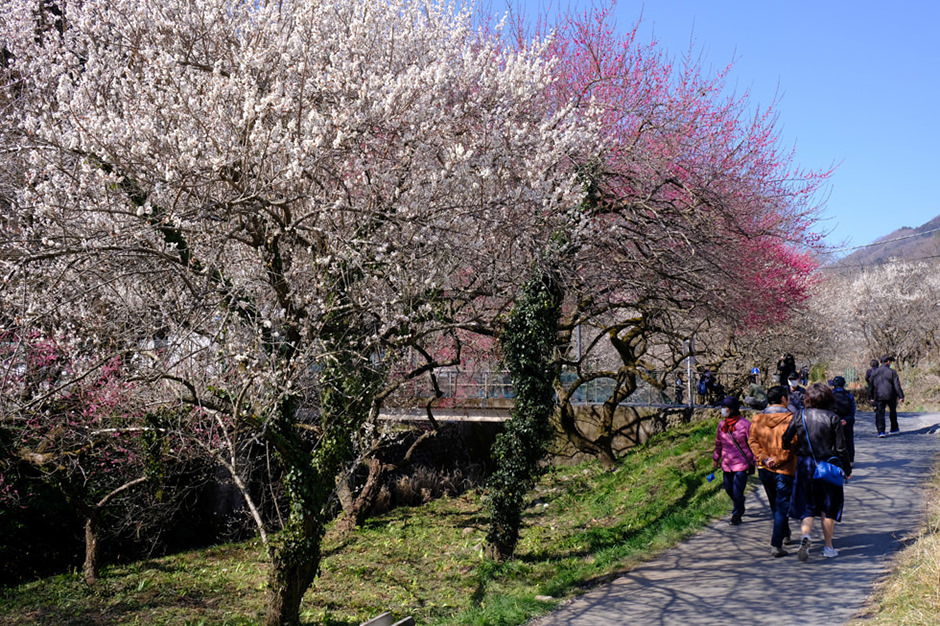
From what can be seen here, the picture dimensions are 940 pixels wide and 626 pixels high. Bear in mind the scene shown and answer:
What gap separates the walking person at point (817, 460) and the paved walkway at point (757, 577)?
35 cm

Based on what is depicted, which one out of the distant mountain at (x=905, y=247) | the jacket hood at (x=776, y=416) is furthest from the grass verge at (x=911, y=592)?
the distant mountain at (x=905, y=247)

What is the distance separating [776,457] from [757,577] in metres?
1.17

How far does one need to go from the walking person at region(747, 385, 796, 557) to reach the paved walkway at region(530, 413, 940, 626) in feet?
1.03

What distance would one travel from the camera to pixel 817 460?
6.62 metres

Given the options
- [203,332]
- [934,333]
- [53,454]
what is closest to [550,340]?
[203,332]

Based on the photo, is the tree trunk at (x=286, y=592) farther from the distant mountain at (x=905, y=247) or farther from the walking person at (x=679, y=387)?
the distant mountain at (x=905, y=247)

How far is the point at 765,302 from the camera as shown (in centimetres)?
1460

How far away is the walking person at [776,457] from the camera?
22.5ft

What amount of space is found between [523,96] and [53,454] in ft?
26.7

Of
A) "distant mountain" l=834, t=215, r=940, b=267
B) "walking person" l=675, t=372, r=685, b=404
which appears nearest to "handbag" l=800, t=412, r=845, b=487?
"walking person" l=675, t=372, r=685, b=404

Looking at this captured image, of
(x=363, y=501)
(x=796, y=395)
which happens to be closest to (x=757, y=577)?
(x=796, y=395)

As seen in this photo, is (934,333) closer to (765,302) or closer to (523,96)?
(765,302)

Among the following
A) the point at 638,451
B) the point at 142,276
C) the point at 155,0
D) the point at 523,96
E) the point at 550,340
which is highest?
the point at 155,0

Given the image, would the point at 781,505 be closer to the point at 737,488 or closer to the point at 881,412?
the point at 737,488
